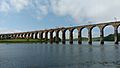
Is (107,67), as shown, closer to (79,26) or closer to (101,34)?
(101,34)

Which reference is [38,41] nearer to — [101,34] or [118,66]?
[101,34]

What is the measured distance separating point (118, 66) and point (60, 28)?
400 feet

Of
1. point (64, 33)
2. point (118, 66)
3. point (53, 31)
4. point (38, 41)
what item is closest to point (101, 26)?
point (64, 33)

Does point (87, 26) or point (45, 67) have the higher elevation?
point (87, 26)

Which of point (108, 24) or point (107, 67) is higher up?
point (108, 24)

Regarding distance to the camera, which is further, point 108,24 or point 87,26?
point 87,26

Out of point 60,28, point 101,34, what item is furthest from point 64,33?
point 101,34

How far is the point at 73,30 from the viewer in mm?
143625

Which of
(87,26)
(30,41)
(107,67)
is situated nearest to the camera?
(107,67)

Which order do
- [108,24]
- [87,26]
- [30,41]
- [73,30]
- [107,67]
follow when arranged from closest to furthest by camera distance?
[107,67], [108,24], [87,26], [73,30], [30,41]

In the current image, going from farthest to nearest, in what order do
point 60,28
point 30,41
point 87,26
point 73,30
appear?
1. point 30,41
2. point 60,28
3. point 73,30
4. point 87,26

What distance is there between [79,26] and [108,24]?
942 inches

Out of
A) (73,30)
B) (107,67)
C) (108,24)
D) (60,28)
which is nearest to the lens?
(107,67)

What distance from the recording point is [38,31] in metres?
186
